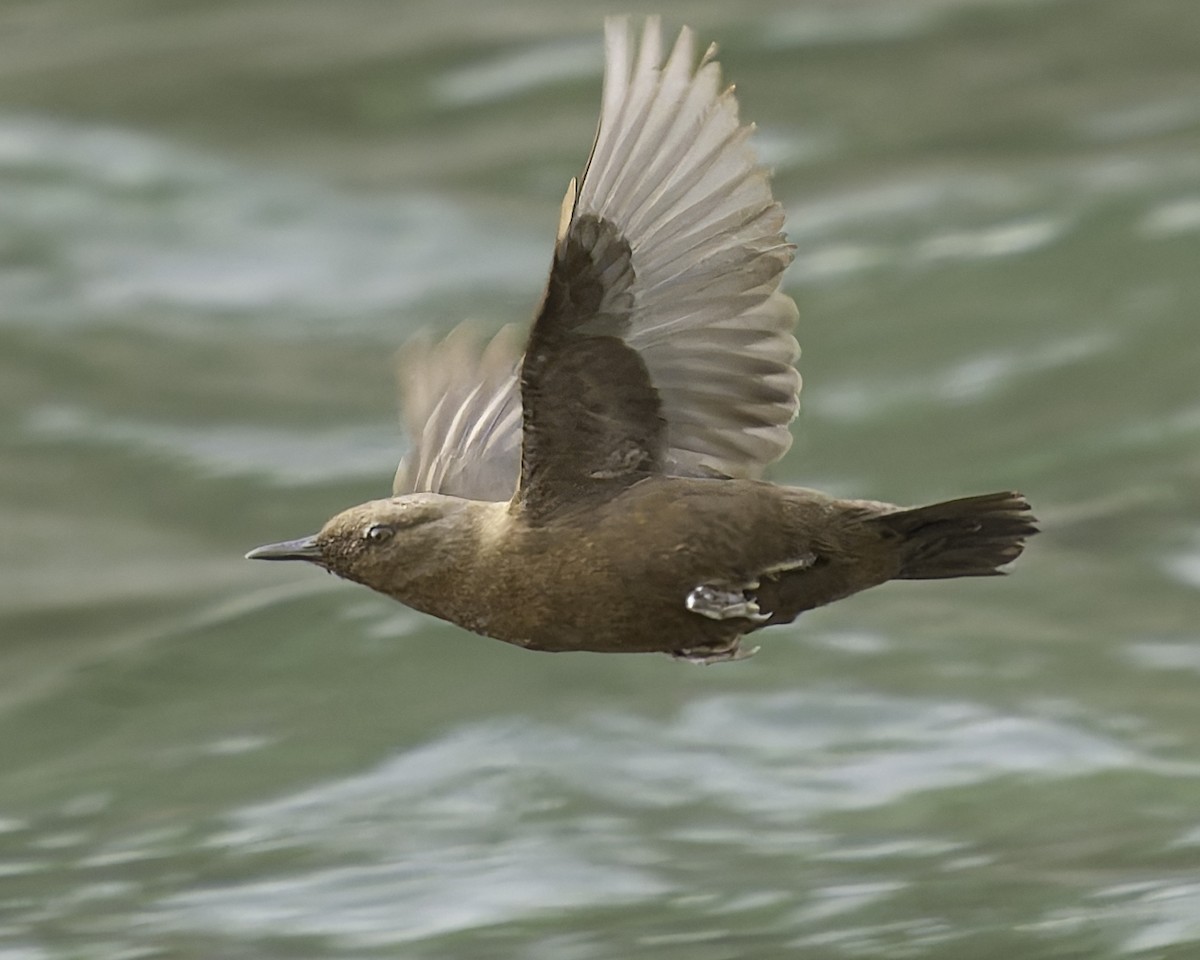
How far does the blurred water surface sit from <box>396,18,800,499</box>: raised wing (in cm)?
161

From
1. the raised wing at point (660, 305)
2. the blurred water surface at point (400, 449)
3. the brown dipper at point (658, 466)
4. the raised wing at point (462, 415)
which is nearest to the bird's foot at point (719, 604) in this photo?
the brown dipper at point (658, 466)

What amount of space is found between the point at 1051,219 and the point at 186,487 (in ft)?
12.1

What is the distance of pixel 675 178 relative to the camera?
182 inches

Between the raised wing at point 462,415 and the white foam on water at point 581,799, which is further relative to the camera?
the white foam on water at point 581,799

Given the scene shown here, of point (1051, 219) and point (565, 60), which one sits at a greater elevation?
point (565, 60)

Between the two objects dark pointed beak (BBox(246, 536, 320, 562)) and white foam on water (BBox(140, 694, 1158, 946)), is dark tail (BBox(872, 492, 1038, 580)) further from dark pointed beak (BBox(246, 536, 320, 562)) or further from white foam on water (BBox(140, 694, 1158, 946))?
white foam on water (BBox(140, 694, 1158, 946))

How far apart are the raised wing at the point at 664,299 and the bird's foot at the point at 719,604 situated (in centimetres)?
29

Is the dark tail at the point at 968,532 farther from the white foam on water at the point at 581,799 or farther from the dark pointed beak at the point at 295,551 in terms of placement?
the white foam on water at the point at 581,799

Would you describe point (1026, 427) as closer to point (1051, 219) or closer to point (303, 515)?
point (1051, 219)

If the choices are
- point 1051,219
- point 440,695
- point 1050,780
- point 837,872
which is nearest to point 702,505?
point 837,872

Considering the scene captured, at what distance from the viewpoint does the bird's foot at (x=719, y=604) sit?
462cm

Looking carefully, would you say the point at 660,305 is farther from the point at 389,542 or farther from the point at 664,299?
the point at 389,542

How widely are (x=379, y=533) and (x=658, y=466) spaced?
0.55m

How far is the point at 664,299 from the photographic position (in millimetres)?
4750
